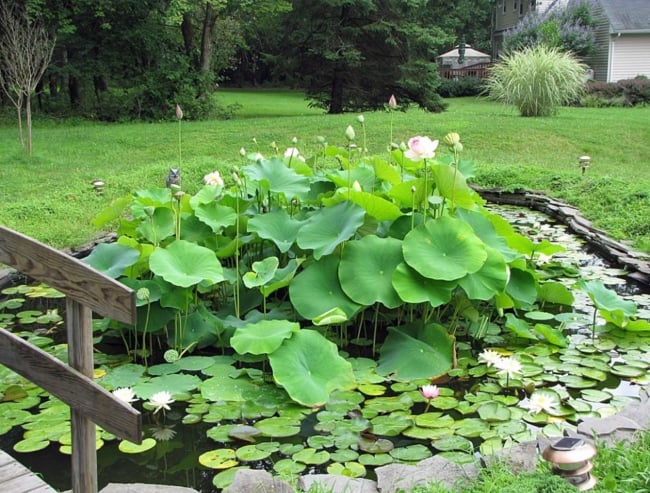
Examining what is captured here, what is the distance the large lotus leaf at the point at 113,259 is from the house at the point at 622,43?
21.3 m

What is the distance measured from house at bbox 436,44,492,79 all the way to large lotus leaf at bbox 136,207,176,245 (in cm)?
2328

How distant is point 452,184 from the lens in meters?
3.44

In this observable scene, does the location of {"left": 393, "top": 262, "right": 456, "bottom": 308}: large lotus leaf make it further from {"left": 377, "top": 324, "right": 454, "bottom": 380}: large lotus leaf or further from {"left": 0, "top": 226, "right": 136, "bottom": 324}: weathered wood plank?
{"left": 0, "top": 226, "right": 136, "bottom": 324}: weathered wood plank

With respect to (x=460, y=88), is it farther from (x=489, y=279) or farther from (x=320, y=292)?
(x=320, y=292)

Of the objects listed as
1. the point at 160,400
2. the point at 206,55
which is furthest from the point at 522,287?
the point at 206,55

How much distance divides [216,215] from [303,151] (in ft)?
18.9

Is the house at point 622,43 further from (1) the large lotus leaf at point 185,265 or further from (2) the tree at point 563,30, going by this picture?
(1) the large lotus leaf at point 185,265

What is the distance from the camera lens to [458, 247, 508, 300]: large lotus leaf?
3256 mm

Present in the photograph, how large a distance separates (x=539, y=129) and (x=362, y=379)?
28.0ft

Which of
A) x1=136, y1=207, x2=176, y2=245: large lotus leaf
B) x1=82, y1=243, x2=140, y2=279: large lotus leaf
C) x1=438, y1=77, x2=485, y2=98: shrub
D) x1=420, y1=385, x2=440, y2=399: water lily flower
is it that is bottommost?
x1=420, y1=385, x2=440, y2=399: water lily flower

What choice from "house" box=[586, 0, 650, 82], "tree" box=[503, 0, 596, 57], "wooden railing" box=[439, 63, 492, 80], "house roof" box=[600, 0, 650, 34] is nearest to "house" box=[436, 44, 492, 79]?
"wooden railing" box=[439, 63, 492, 80]

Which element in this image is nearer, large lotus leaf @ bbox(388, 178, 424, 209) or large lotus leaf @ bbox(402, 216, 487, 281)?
large lotus leaf @ bbox(402, 216, 487, 281)

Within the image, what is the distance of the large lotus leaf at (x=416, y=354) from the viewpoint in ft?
10.2

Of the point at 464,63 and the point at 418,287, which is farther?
the point at 464,63
